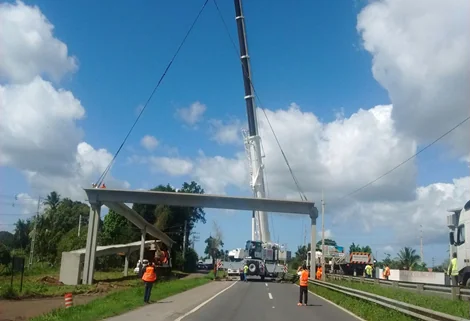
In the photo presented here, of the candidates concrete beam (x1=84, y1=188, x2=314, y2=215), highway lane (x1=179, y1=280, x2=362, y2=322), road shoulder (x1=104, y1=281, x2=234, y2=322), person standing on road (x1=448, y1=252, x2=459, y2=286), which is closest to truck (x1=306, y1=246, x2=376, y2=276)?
concrete beam (x1=84, y1=188, x2=314, y2=215)

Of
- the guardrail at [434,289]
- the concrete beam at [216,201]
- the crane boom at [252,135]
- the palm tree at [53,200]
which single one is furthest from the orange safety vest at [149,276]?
the palm tree at [53,200]

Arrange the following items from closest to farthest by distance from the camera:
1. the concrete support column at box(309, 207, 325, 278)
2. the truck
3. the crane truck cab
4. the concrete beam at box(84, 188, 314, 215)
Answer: the crane truck cab
the concrete beam at box(84, 188, 314, 215)
the concrete support column at box(309, 207, 325, 278)
the truck

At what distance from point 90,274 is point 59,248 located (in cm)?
3766

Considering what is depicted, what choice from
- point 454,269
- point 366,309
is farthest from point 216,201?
point 366,309

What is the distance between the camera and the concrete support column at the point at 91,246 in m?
38.4

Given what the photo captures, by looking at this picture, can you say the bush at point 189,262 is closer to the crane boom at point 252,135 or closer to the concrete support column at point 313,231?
the crane boom at point 252,135

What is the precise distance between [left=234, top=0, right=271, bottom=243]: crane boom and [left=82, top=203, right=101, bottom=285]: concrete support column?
1539cm

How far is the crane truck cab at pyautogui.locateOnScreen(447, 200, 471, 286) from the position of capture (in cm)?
2006

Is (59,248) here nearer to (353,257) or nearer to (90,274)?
(90,274)

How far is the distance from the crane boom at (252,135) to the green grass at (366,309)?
21.3 metres

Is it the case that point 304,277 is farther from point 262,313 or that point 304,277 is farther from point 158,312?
point 158,312

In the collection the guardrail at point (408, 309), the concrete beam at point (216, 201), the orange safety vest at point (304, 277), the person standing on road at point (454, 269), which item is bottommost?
the guardrail at point (408, 309)

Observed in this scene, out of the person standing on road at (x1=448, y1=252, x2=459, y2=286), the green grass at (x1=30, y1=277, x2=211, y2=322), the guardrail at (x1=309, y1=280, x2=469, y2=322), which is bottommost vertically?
the green grass at (x1=30, y1=277, x2=211, y2=322)

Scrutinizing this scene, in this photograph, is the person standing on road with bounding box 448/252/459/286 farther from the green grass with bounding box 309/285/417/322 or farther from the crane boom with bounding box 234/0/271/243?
the crane boom with bounding box 234/0/271/243
